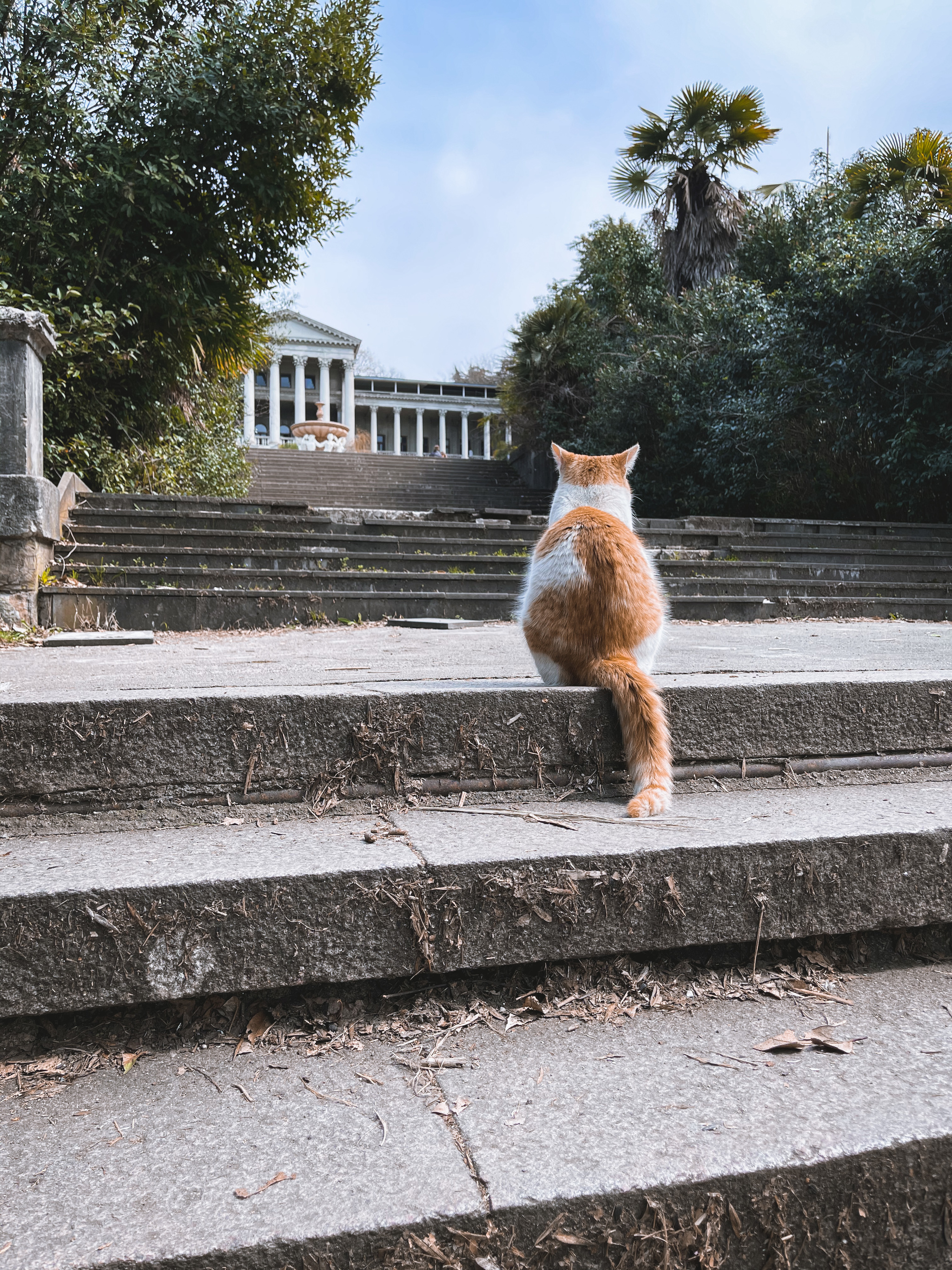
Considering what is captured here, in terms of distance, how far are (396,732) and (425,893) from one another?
17.1 inches

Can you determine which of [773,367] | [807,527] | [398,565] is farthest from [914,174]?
[398,565]

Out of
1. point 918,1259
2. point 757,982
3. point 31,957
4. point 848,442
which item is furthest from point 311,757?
point 848,442

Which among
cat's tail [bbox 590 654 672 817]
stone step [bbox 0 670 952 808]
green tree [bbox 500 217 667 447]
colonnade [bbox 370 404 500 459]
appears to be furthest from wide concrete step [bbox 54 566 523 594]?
colonnade [bbox 370 404 500 459]

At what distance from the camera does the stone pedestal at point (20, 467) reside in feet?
15.6

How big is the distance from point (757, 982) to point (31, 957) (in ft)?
4.06

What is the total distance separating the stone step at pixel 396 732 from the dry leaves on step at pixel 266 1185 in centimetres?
77

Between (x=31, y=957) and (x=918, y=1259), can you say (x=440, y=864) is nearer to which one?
(x=31, y=957)

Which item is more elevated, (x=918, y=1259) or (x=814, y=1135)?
(x=814, y=1135)

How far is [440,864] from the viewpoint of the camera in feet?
4.43

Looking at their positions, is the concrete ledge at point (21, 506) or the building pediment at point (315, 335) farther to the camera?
the building pediment at point (315, 335)

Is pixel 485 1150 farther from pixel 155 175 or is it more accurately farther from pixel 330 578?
pixel 155 175

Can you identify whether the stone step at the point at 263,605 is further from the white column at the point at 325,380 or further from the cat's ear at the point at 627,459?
the white column at the point at 325,380

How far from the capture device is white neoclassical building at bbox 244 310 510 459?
50812 mm

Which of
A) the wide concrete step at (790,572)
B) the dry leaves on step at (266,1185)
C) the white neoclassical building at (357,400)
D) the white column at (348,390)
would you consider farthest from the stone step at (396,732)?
the white column at (348,390)
